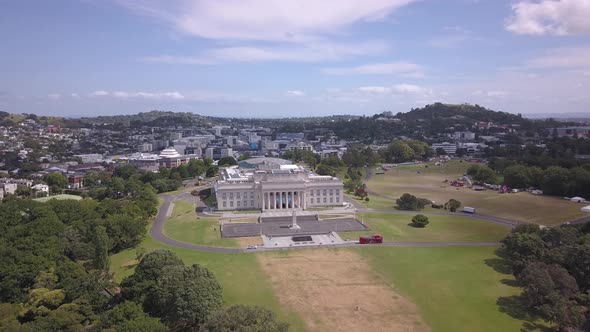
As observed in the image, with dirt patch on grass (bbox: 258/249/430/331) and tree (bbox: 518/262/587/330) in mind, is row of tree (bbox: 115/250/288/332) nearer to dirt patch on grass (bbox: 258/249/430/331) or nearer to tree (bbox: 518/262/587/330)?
dirt patch on grass (bbox: 258/249/430/331)

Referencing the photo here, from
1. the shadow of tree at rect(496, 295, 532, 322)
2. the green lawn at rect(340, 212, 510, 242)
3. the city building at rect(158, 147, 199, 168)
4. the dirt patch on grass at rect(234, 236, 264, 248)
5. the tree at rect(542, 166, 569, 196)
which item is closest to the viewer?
the shadow of tree at rect(496, 295, 532, 322)

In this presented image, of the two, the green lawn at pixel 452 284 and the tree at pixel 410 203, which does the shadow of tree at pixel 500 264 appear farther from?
the tree at pixel 410 203

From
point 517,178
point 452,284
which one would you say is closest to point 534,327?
point 452,284

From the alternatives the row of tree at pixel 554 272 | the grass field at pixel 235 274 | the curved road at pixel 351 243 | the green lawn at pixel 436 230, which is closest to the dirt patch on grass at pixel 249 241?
the curved road at pixel 351 243

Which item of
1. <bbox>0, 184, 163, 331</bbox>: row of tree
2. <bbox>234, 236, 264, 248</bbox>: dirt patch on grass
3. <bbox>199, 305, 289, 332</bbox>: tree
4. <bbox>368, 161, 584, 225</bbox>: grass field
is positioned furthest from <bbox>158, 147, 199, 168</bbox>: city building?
<bbox>199, 305, 289, 332</bbox>: tree

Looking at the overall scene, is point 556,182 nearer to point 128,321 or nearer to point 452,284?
point 452,284

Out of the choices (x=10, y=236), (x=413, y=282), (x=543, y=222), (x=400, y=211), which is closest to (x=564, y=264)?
(x=413, y=282)
